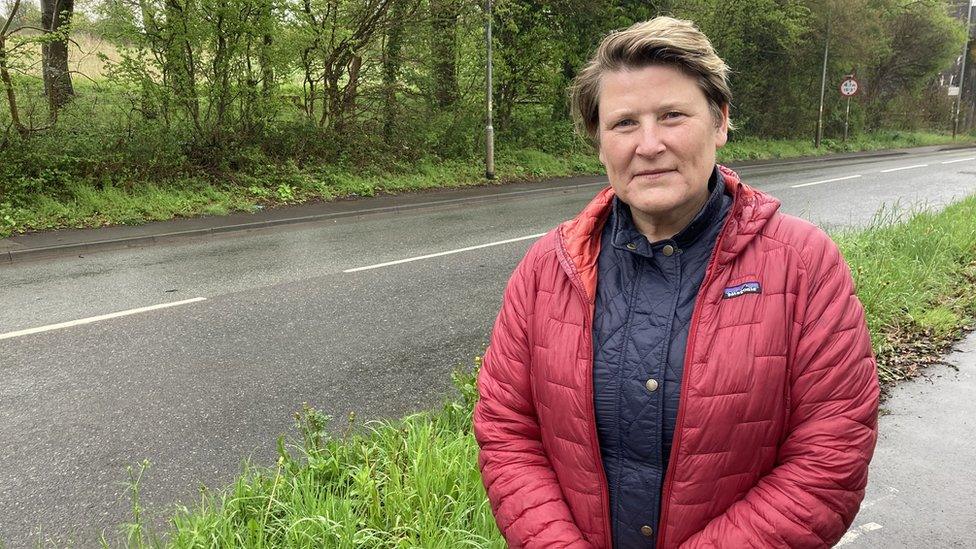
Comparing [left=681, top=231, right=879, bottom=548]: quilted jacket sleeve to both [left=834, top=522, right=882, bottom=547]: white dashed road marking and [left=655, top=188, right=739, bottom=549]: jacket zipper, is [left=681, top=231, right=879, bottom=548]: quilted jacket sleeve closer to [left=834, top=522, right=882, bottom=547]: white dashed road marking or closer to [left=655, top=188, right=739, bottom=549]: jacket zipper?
[left=655, top=188, right=739, bottom=549]: jacket zipper

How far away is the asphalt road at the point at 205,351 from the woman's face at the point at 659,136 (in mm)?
2976

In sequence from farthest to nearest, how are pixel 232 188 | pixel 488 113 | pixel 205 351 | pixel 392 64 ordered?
pixel 488 113 < pixel 392 64 < pixel 232 188 < pixel 205 351

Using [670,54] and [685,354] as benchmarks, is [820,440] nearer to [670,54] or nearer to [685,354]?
[685,354]

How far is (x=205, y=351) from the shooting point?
554 cm

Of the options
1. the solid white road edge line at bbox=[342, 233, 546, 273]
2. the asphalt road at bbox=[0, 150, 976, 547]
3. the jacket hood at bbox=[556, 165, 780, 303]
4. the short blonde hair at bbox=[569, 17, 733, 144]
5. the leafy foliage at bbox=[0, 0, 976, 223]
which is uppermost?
the leafy foliage at bbox=[0, 0, 976, 223]

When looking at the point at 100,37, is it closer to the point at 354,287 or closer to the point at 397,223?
the point at 397,223

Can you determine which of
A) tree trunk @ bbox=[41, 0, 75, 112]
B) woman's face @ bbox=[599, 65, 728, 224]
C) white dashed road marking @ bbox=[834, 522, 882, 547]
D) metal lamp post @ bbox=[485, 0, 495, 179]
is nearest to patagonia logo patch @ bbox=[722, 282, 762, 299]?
woman's face @ bbox=[599, 65, 728, 224]

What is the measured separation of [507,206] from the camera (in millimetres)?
13945

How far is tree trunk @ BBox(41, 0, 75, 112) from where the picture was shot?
1168cm

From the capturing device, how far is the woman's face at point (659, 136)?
1581mm

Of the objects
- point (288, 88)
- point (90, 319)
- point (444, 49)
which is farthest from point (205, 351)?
point (444, 49)

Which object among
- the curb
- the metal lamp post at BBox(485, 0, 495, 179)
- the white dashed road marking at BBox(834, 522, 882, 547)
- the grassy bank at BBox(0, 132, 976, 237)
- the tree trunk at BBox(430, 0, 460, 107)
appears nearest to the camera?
the white dashed road marking at BBox(834, 522, 882, 547)

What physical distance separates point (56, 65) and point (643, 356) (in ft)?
44.8

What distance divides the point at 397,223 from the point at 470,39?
6610 mm
